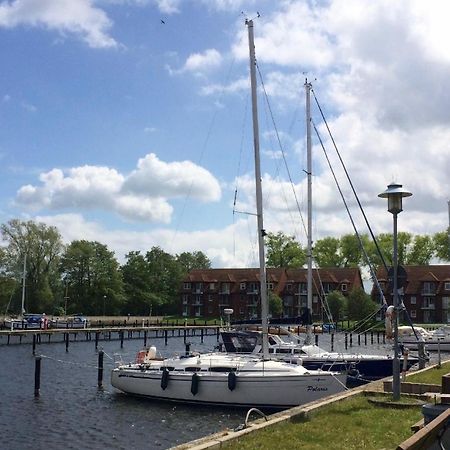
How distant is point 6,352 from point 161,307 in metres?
85.1

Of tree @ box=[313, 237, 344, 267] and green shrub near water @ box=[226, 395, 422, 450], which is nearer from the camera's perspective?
green shrub near water @ box=[226, 395, 422, 450]

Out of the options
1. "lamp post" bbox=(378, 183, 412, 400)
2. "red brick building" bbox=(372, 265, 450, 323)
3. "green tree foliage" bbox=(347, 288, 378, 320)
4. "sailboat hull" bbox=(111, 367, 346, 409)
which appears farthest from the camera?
"red brick building" bbox=(372, 265, 450, 323)

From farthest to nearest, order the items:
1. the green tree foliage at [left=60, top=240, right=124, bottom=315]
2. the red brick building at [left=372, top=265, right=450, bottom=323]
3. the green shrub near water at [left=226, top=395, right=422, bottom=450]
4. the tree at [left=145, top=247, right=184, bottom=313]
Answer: the tree at [left=145, top=247, right=184, bottom=313] < the green tree foliage at [left=60, top=240, right=124, bottom=315] < the red brick building at [left=372, top=265, right=450, bottom=323] < the green shrub near water at [left=226, top=395, right=422, bottom=450]

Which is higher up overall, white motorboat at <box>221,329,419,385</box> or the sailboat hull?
white motorboat at <box>221,329,419,385</box>

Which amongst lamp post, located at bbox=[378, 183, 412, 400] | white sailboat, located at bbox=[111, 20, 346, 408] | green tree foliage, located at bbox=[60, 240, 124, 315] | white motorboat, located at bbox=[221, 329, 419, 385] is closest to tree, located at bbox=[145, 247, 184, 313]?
green tree foliage, located at bbox=[60, 240, 124, 315]

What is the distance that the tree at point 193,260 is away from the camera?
17400 centimetres

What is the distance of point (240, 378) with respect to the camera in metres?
27.5

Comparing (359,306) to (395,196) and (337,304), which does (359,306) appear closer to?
(337,304)

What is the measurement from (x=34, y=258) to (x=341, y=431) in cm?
11268

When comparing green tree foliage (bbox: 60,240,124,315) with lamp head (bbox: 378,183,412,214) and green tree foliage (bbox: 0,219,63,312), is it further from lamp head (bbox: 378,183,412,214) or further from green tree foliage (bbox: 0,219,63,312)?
lamp head (bbox: 378,183,412,214)

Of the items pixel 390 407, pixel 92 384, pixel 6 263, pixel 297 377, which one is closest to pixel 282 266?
pixel 6 263

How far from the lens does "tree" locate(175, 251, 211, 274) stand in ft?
571

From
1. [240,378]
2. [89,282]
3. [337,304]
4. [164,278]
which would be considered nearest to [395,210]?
[240,378]

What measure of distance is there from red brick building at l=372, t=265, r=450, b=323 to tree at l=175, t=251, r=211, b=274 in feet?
237
